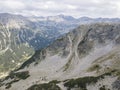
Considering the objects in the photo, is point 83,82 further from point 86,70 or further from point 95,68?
point 86,70

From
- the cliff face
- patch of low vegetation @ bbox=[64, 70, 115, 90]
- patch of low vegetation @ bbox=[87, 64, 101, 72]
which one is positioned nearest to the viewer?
patch of low vegetation @ bbox=[64, 70, 115, 90]

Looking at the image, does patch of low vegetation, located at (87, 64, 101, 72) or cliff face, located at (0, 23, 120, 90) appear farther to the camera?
patch of low vegetation, located at (87, 64, 101, 72)

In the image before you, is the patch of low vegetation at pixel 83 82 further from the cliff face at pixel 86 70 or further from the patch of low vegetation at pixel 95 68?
the patch of low vegetation at pixel 95 68

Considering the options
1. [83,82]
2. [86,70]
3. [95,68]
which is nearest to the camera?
[83,82]

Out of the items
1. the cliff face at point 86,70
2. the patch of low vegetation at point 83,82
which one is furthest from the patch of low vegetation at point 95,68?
the patch of low vegetation at point 83,82

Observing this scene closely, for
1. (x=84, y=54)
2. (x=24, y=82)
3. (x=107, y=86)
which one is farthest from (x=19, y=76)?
(x=107, y=86)

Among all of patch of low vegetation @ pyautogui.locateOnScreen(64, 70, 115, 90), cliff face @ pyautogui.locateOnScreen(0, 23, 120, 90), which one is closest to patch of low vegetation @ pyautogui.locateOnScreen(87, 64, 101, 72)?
cliff face @ pyautogui.locateOnScreen(0, 23, 120, 90)

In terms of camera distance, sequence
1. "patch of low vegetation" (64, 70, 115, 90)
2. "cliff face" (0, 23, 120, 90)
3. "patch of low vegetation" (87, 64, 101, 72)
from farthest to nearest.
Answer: "patch of low vegetation" (87, 64, 101, 72)
"cliff face" (0, 23, 120, 90)
"patch of low vegetation" (64, 70, 115, 90)

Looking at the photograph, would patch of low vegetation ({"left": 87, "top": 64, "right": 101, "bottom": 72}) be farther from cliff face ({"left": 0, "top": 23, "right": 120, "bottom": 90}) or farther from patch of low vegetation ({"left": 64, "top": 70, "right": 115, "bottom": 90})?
patch of low vegetation ({"left": 64, "top": 70, "right": 115, "bottom": 90})

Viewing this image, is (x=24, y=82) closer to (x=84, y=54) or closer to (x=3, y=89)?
(x=3, y=89)

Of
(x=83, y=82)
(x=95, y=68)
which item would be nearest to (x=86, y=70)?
(x=95, y=68)

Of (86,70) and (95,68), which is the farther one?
(86,70)

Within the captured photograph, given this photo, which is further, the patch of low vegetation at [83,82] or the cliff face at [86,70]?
the cliff face at [86,70]
